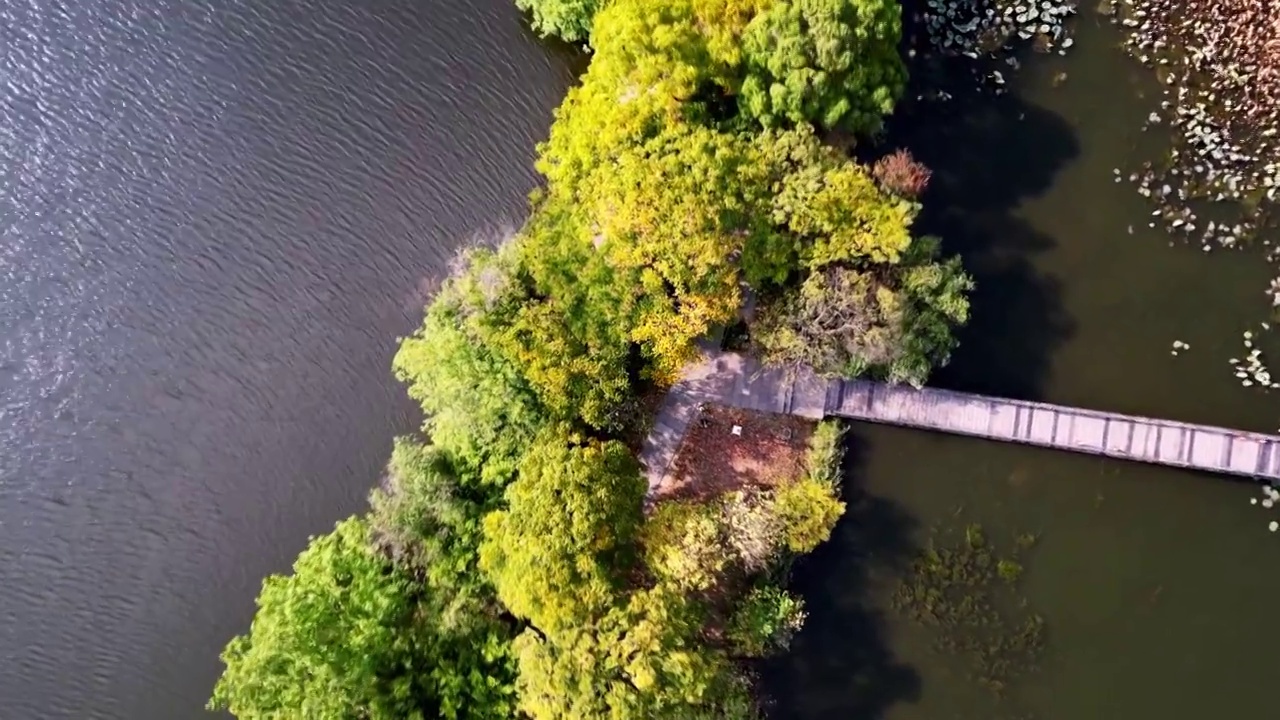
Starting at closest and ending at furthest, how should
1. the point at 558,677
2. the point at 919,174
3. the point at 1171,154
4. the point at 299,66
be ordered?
the point at 558,677 → the point at 919,174 → the point at 1171,154 → the point at 299,66

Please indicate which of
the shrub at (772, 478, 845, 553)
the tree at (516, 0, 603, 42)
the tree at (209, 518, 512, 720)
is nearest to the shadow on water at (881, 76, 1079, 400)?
the shrub at (772, 478, 845, 553)

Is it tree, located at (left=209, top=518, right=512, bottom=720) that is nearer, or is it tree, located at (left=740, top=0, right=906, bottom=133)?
tree, located at (left=209, top=518, right=512, bottom=720)

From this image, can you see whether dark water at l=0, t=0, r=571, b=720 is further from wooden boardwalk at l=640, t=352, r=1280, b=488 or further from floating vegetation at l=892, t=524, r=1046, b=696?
floating vegetation at l=892, t=524, r=1046, b=696

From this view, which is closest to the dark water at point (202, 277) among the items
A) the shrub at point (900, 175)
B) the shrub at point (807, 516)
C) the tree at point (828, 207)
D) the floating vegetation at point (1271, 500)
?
the tree at point (828, 207)

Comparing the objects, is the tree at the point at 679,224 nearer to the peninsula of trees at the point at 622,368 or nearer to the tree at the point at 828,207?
the peninsula of trees at the point at 622,368

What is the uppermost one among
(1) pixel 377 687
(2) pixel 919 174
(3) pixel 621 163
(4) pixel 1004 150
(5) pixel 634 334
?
(4) pixel 1004 150

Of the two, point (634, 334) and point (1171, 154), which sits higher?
point (1171, 154)

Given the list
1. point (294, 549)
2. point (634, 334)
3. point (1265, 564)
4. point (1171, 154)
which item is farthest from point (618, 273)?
point (1265, 564)

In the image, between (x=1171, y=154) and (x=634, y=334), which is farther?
(x=1171, y=154)

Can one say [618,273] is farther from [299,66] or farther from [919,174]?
[299,66]
